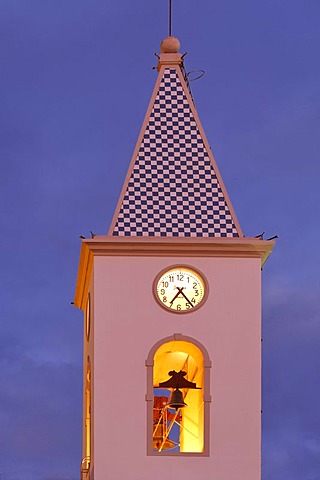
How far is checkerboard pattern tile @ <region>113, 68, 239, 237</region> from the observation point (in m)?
36.7

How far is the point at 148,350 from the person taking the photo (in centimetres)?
3597

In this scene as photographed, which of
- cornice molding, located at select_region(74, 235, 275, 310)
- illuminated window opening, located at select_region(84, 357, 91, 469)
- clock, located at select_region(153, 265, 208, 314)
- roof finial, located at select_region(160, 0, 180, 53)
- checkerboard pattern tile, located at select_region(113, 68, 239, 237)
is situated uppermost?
roof finial, located at select_region(160, 0, 180, 53)

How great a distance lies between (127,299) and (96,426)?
2306 mm

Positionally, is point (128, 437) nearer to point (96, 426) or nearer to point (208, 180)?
point (96, 426)

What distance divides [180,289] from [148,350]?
1.23 m

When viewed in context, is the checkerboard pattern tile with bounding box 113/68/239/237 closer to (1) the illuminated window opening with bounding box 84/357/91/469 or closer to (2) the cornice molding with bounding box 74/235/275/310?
(2) the cornice molding with bounding box 74/235/275/310

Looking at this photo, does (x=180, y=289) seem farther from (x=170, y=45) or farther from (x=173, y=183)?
(x=170, y=45)

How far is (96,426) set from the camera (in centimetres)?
3559

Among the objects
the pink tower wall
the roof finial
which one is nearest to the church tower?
the pink tower wall

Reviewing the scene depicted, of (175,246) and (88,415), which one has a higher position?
(175,246)

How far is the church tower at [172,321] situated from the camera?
3556 centimetres

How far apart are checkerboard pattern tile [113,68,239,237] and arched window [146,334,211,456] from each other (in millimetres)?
2111

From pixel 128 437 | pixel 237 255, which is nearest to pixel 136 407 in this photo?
pixel 128 437

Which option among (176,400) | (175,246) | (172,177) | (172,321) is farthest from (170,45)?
(176,400)
